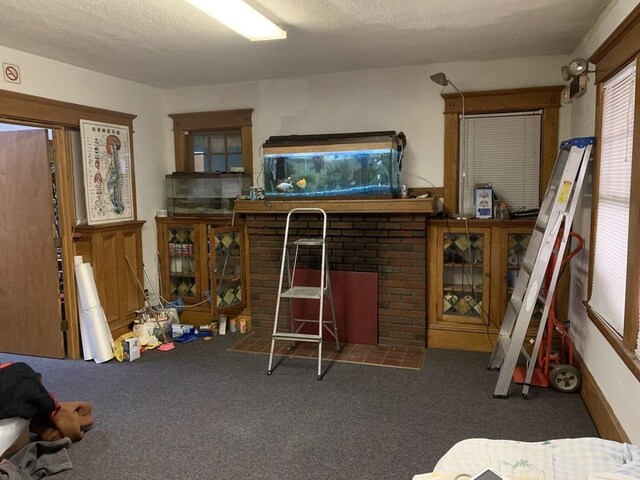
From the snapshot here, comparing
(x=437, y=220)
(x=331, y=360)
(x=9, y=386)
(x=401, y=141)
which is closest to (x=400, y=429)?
(x=331, y=360)

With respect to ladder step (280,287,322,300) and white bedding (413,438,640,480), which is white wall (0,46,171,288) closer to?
ladder step (280,287,322,300)

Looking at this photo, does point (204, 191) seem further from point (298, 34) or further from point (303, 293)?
point (298, 34)

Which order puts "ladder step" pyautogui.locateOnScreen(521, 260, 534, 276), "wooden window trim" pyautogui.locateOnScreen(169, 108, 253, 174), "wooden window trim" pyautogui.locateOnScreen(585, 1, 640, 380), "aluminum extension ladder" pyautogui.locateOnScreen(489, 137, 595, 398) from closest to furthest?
"wooden window trim" pyautogui.locateOnScreen(585, 1, 640, 380) → "aluminum extension ladder" pyautogui.locateOnScreen(489, 137, 595, 398) → "ladder step" pyautogui.locateOnScreen(521, 260, 534, 276) → "wooden window trim" pyautogui.locateOnScreen(169, 108, 253, 174)

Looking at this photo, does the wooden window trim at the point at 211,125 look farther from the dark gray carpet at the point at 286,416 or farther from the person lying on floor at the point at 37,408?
the person lying on floor at the point at 37,408

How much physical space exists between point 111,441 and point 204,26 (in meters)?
2.47

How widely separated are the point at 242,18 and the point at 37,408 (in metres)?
2.35

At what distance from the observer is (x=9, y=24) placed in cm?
289

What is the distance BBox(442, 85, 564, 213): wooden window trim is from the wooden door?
3206mm

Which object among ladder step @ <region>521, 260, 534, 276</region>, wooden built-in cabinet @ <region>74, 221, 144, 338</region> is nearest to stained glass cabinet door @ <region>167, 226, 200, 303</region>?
wooden built-in cabinet @ <region>74, 221, 144, 338</region>

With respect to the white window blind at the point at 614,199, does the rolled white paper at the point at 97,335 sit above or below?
below

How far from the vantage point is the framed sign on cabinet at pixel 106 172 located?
3.97 m

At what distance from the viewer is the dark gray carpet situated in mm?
2459

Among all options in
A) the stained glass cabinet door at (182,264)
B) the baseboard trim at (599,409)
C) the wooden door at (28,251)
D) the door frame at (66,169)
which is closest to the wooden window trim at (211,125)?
the stained glass cabinet door at (182,264)

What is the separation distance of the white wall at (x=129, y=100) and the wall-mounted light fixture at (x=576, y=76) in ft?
11.7
